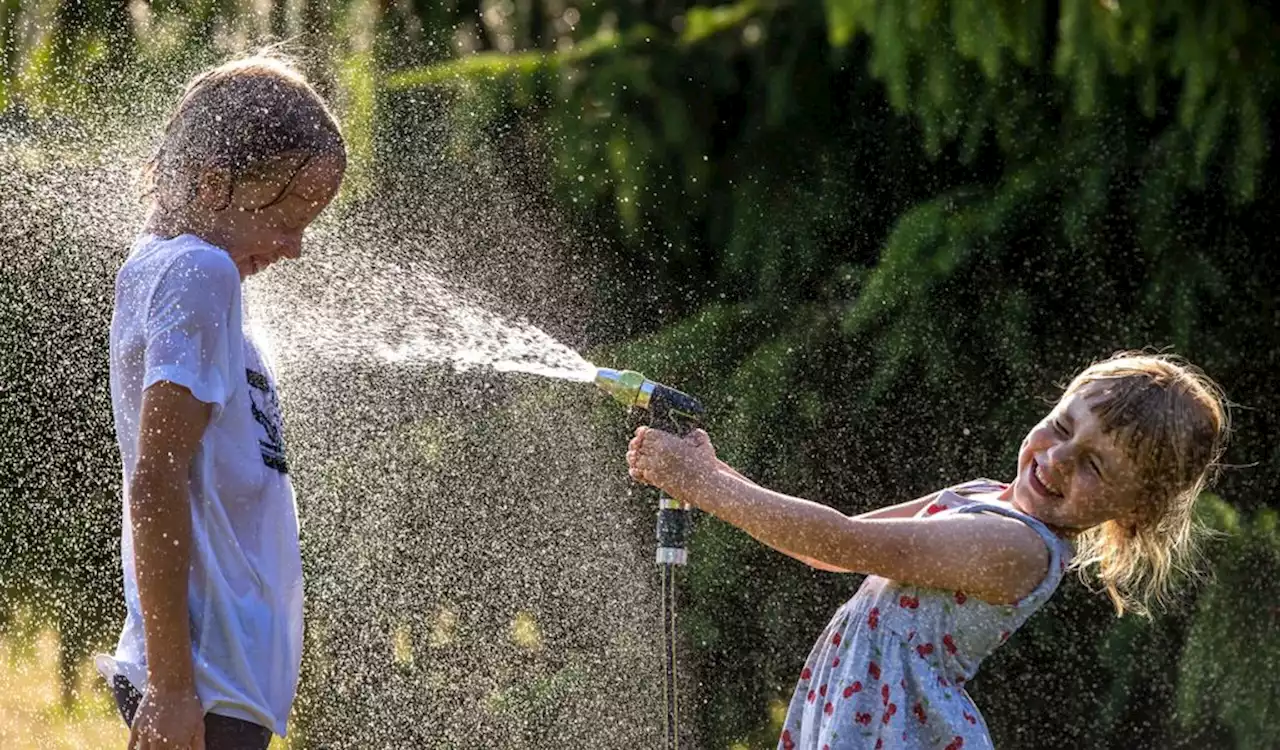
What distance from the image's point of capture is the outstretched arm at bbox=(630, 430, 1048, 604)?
2.34 m

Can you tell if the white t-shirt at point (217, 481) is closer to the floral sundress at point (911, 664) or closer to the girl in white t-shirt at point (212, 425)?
the girl in white t-shirt at point (212, 425)

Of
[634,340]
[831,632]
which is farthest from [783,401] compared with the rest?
[831,632]

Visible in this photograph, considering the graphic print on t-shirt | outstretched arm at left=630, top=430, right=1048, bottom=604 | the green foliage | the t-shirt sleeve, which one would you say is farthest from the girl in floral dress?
the green foliage

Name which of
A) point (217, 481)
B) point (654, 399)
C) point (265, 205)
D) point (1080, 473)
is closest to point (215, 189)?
point (265, 205)

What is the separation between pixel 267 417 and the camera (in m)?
2.29

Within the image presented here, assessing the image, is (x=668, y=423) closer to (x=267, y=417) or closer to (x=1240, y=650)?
(x=267, y=417)

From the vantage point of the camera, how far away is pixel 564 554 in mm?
4332

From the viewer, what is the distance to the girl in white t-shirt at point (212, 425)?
2.06 metres

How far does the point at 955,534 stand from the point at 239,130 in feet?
3.54

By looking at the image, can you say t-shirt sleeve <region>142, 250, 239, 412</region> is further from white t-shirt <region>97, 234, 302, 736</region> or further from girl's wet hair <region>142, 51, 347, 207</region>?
girl's wet hair <region>142, 51, 347, 207</region>

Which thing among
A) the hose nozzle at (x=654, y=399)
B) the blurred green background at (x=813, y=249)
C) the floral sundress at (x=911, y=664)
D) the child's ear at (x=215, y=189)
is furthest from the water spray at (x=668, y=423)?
the blurred green background at (x=813, y=249)

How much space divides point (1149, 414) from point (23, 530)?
A: 2.99 metres

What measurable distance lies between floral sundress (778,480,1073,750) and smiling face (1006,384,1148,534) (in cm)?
4

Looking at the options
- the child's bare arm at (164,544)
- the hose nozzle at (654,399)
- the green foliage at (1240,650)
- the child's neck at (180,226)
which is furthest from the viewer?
the green foliage at (1240,650)
